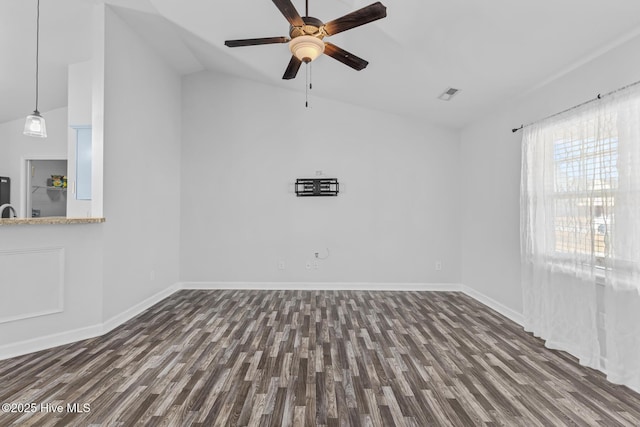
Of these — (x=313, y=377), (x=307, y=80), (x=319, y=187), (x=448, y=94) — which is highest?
(x=307, y=80)

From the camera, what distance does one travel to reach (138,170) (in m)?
3.86

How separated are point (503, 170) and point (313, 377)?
128 inches

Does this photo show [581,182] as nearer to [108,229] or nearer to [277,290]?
[277,290]

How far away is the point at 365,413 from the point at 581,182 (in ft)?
8.35

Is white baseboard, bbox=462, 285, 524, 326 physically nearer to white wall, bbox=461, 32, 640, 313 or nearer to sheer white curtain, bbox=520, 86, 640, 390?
white wall, bbox=461, 32, 640, 313

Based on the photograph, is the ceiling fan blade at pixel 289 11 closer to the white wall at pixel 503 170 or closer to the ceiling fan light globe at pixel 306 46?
the ceiling fan light globe at pixel 306 46

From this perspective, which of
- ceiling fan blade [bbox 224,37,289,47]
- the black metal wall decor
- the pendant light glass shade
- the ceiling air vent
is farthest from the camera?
the black metal wall decor

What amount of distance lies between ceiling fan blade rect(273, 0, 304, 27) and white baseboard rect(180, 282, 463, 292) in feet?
12.1

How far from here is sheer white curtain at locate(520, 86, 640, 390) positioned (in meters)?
2.26

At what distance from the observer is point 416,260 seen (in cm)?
497

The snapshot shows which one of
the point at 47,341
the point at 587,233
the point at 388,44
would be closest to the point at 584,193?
the point at 587,233

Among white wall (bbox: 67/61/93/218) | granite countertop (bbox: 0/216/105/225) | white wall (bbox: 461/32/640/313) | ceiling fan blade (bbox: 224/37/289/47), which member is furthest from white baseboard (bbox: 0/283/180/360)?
white wall (bbox: 461/32/640/313)

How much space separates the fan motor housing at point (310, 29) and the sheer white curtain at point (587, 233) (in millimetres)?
2238

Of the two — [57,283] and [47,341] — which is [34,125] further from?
[47,341]
